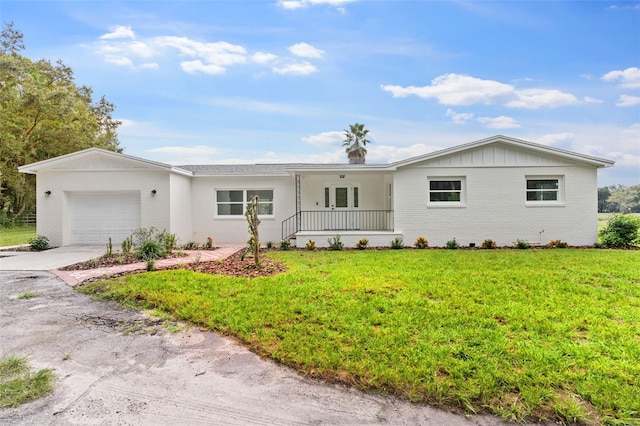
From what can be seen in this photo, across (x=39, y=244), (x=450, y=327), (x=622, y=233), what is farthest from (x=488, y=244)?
(x=39, y=244)

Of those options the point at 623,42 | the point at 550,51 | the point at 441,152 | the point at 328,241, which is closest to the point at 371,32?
the point at 441,152

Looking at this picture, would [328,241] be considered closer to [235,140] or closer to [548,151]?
[548,151]

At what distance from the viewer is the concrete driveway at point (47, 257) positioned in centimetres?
833

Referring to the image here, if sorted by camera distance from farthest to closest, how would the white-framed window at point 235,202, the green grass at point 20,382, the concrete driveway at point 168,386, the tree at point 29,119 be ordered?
1. the tree at point 29,119
2. the white-framed window at point 235,202
3. the green grass at point 20,382
4. the concrete driveway at point 168,386

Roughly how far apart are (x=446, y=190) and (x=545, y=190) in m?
3.77

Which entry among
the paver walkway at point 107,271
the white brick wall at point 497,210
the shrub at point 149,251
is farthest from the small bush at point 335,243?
the shrub at point 149,251

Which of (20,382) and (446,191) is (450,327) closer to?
(20,382)

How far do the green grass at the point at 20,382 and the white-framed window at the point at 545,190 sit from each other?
14.1 meters

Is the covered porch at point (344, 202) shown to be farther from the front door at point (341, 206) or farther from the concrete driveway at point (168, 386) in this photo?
the concrete driveway at point (168, 386)

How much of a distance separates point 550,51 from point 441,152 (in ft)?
17.3

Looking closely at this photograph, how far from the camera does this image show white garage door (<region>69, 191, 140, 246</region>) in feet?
40.7

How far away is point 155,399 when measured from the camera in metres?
2.65

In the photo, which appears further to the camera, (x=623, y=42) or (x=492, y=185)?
(x=492, y=185)

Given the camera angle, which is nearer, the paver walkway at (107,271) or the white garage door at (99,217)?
the paver walkway at (107,271)
